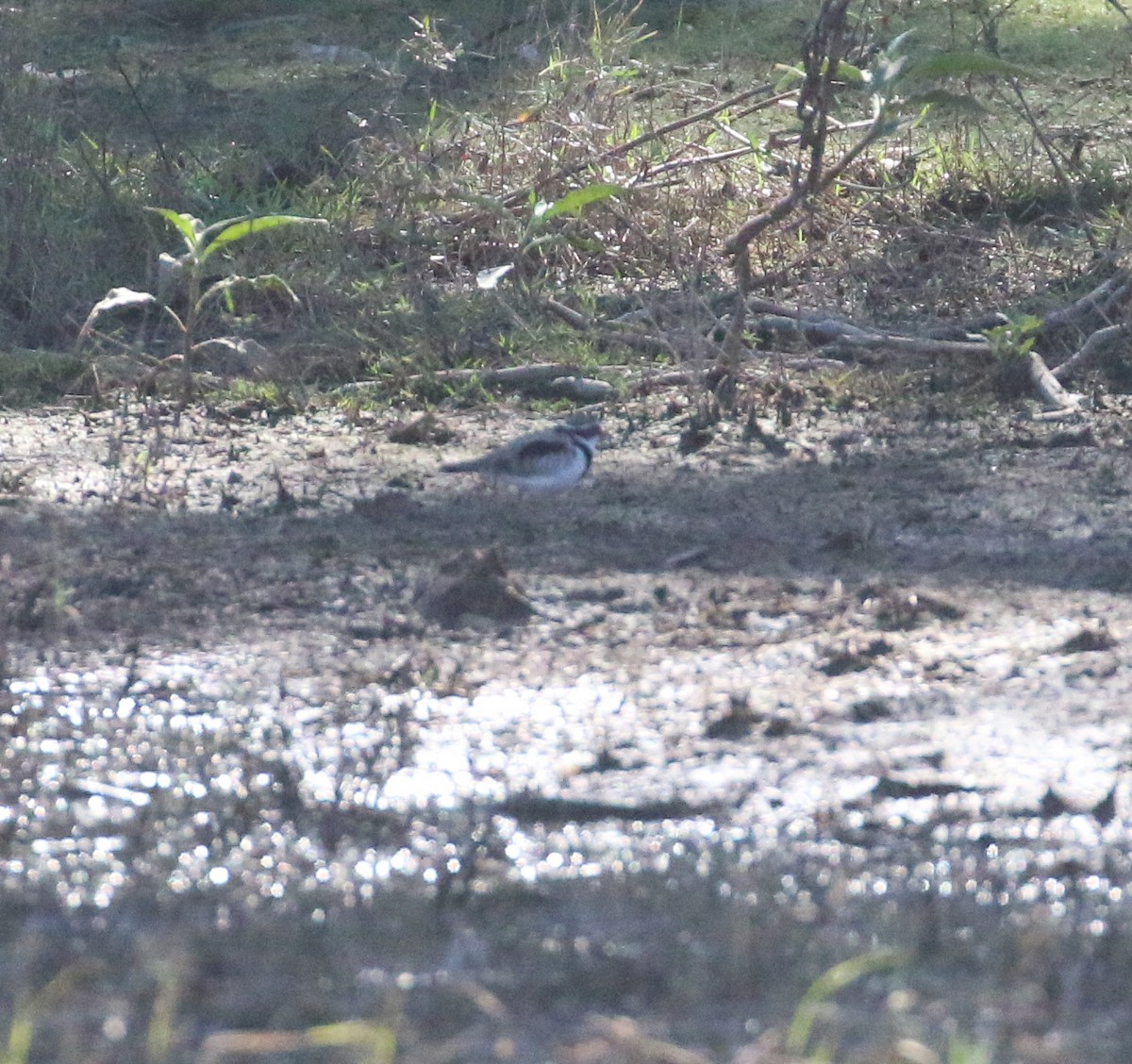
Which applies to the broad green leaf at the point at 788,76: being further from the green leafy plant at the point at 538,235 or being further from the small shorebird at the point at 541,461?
the small shorebird at the point at 541,461

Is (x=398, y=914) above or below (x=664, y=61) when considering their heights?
below

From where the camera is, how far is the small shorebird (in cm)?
483

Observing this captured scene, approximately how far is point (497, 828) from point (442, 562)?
1.37 metres

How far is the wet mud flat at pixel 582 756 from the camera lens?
8.25ft

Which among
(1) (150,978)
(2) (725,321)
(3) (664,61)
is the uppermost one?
(3) (664,61)

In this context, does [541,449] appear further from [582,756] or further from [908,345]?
[908,345]

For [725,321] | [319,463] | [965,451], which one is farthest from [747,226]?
[319,463]

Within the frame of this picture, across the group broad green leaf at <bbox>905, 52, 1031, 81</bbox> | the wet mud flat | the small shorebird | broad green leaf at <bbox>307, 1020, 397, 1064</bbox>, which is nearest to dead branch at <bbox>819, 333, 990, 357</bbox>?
the wet mud flat

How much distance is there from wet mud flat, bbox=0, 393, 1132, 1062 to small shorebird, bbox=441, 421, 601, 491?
0.07m

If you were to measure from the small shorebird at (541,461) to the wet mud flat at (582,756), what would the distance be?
75mm

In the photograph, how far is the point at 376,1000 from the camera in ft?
8.03

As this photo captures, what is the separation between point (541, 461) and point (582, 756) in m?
1.67

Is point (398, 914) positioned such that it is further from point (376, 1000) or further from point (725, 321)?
point (725, 321)

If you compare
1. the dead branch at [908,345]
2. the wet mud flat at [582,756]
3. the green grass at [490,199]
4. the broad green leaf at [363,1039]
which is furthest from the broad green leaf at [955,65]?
the broad green leaf at [363,1039]
